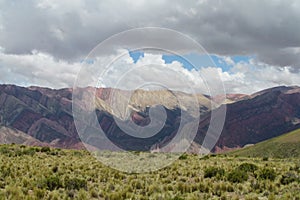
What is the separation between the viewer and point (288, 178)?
23.8 m

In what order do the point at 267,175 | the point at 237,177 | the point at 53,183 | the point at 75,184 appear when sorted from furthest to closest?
the point at 267,175 → the point at 237,177 → the point at 75,184 → the point at 53,183

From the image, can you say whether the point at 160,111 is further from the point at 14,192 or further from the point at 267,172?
the point at 14,192

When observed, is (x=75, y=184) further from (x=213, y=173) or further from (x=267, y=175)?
(x=267, y=175)

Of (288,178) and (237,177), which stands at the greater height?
(288,178)

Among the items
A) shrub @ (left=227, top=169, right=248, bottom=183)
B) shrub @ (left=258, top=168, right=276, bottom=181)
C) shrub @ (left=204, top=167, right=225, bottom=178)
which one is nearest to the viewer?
shrub @ (left=227, top=169, right=248, bottom=183)

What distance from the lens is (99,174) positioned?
26047mm

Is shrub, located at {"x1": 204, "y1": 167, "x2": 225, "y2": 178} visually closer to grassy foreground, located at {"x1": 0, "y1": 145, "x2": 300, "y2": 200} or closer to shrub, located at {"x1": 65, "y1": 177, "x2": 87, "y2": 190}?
grassy foreground, located at {"x1": 0, "y1": 145, "x2": 300, "y2": 200}

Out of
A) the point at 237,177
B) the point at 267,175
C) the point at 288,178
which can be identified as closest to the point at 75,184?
the point at 237,177

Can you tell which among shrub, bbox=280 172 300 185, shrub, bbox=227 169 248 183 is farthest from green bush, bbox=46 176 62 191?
shrub, bbox=280 172 300 185

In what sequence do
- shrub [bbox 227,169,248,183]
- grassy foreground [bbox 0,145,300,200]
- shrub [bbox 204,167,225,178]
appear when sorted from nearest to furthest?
1. grassy foreground [bbox 0,145,300,200]
2. shrub [bbox 227,169,248,183]
3. shrub [bbox 204,167,225,178]

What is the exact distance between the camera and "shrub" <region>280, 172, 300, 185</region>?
2324 centimetres

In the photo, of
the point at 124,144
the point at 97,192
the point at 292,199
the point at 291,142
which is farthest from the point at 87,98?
the point at 291,142

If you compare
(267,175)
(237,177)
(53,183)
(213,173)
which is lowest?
(53,183)

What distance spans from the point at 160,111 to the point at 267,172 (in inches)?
370
